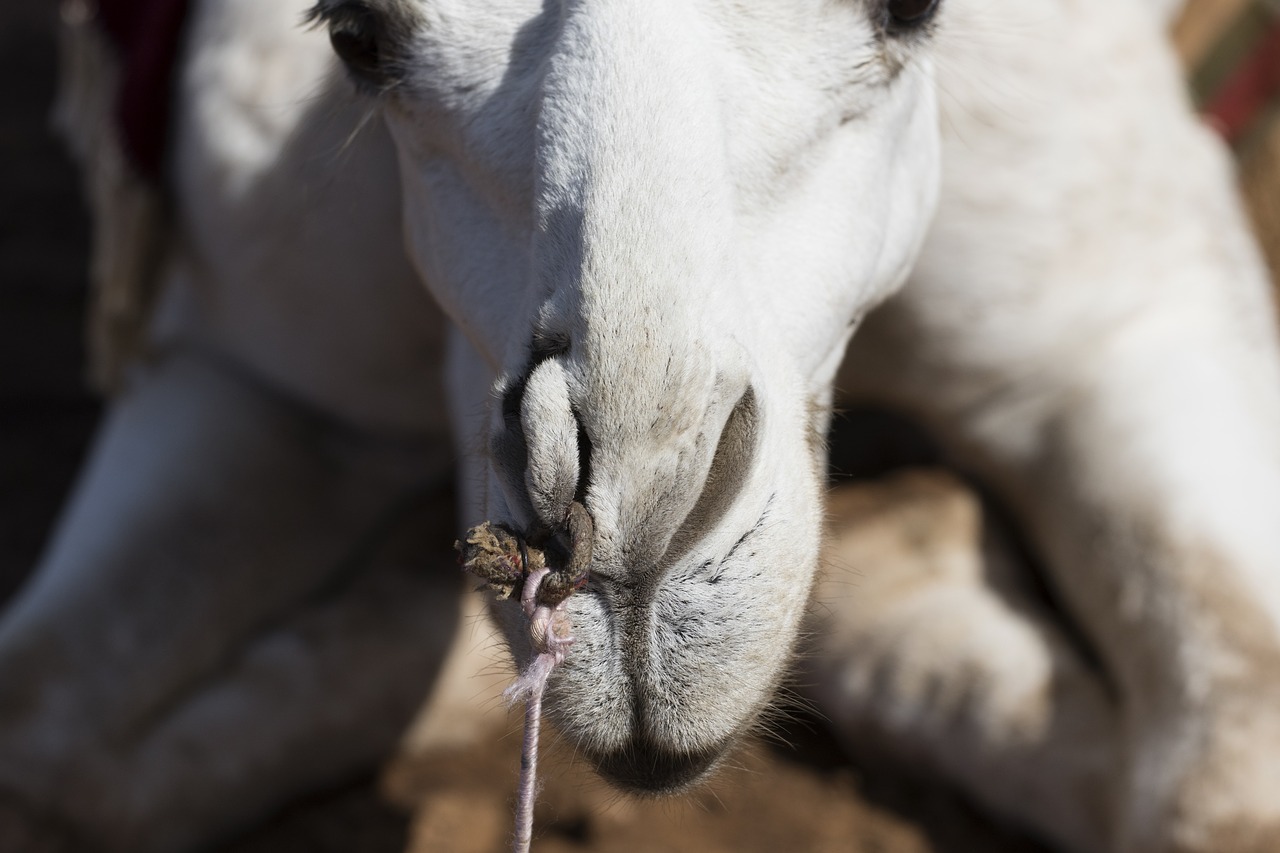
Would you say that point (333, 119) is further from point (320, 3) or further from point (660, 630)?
point (660, 630)

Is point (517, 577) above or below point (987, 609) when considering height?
above

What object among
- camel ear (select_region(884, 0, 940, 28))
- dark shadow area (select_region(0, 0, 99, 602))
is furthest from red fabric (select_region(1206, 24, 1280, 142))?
dark shadow area (select_region(0, 0, 99, 602))

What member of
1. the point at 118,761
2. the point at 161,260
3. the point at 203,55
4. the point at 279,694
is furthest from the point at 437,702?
the point at 203,55

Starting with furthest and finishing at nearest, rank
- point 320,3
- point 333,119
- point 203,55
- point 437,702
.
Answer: point 437,702 → point 203,55 → point 333,119 → point 320,3

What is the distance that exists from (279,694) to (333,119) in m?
0.71

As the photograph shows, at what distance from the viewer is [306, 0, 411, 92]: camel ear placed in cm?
93

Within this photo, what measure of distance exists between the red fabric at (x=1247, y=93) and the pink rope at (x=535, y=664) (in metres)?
1.65

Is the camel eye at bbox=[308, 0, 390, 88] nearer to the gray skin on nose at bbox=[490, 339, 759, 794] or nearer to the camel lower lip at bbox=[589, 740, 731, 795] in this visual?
the gray skin on nose at bbox=[490, 339, 759, 794]

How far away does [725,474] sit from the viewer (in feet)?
2.61

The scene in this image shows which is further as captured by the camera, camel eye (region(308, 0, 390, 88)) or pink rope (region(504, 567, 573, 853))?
camel eye (region(308, 0, 390, 88))

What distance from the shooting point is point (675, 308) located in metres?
0.77

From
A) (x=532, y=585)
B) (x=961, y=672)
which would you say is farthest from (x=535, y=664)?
(x=961, y=672)

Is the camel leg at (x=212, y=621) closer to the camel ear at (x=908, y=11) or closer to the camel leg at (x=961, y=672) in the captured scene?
the camel leg at (x=961, y=672)

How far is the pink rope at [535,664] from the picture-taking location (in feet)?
2.52
